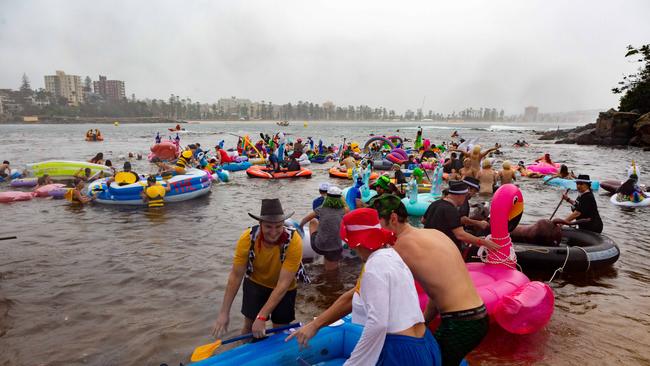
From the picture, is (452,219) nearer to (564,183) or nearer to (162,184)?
(162,184)

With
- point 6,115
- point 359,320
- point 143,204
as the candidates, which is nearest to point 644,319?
point 359,320

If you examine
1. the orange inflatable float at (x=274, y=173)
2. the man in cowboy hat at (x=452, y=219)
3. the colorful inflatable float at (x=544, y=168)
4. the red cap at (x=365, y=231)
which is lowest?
the orange inflatable float at (x=274, y=173)

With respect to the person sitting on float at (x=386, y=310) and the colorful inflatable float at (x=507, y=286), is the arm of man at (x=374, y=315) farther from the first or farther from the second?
the colorful inflatable float at (x=507, y=286)

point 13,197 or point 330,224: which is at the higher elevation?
point 330,224

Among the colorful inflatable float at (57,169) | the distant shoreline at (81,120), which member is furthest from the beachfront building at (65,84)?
the colorful inflatable float at (57,169)

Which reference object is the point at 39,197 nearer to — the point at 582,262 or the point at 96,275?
the point at 96,275

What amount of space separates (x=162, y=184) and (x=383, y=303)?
10706 millimetres

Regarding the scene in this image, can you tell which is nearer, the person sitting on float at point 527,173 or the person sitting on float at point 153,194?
the person sitting on float at point 153,194

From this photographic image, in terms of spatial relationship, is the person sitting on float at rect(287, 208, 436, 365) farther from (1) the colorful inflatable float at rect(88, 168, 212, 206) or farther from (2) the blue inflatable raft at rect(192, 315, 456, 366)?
(1) the colorful inflatable float at rect(88, 168, 212, 206)

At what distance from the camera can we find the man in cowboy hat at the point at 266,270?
3.13 meters

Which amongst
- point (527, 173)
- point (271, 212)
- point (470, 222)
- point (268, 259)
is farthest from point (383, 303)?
point (527, 173)

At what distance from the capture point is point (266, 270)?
3365mm

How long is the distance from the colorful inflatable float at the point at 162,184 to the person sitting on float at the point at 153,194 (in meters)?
0.13

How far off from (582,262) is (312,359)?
5.10 m
